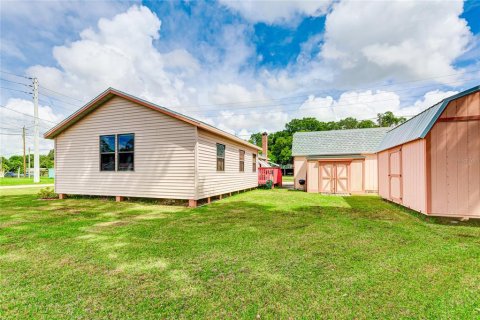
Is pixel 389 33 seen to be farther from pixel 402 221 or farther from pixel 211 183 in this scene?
pixel 211 183

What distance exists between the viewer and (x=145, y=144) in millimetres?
9914

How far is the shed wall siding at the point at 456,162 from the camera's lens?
21.1 ft

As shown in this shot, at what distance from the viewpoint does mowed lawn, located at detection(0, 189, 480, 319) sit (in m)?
2.42

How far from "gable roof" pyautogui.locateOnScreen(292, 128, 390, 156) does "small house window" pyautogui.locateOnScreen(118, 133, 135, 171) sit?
12573 millimetres

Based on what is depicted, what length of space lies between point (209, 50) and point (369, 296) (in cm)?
1905

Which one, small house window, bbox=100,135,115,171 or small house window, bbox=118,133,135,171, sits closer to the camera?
Result: small house window, bbox=118,133,135,171

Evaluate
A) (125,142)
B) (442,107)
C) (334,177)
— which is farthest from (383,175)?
(125,142)

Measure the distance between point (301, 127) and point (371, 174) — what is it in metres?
53.7

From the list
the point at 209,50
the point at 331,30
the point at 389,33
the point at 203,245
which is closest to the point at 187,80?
the point at 209,50

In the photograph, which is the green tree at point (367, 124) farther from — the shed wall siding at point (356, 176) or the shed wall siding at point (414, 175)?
the shed wall siding at point (414, 175)

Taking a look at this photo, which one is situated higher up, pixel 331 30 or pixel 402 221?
pixel 331 30

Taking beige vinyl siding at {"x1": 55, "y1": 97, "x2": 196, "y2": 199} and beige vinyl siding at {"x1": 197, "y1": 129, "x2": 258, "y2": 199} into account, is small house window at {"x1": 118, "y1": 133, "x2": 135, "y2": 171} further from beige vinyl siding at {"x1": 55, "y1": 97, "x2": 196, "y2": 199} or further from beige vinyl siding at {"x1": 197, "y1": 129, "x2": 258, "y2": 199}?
beige vinyl siding at {"x1": 197, "y1": 129, "x2": 258, "y2": 199}

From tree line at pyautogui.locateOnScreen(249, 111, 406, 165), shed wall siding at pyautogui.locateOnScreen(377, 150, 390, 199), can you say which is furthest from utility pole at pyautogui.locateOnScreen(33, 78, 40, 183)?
tree line at pyautogui.locateOnScreen(249, 111, 406, 165)

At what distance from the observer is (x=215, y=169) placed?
36.0ft
